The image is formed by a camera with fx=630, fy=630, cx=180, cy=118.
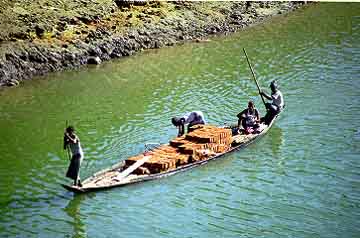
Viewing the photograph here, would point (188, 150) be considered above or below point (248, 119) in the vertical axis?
below

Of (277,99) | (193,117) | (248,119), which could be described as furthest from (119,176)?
(277,99)

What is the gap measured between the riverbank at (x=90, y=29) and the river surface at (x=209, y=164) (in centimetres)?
104

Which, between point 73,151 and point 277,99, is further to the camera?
point 277,99

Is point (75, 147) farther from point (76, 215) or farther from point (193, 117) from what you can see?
point (193, 117)

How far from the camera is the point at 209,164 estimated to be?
22297mm

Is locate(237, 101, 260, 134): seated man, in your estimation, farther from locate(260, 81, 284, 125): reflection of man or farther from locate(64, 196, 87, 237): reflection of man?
locate(64, 196, 87, 237): reflection of man

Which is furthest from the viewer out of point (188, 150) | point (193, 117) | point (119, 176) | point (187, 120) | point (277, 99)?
point (277, 99)

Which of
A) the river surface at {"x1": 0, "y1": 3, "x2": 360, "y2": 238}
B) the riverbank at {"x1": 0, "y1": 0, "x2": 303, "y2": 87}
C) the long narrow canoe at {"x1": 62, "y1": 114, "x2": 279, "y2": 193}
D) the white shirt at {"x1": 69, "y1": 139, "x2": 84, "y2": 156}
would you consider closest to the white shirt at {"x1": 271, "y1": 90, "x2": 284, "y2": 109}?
the river surface at {"x1": 0, "y1": 3, "x2": 360, "y2": 238}

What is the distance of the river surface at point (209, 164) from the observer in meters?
18.6

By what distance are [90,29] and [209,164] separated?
18.7 meters

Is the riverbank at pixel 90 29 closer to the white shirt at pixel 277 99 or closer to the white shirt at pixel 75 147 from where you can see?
the white shirt at pixel 277 99

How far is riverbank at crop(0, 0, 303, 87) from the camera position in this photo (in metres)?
35.0

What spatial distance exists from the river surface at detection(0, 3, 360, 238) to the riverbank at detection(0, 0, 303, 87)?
3.42ft

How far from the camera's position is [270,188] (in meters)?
20.5
